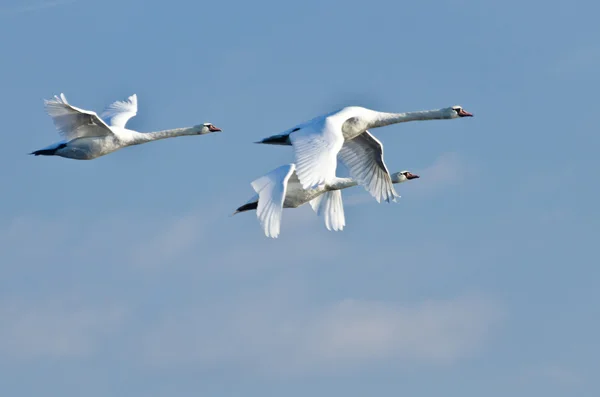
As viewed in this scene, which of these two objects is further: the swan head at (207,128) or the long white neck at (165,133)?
the swan head at (207,128)

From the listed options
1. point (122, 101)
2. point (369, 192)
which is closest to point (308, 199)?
point (369, 192)

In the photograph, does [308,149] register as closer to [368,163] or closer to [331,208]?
[368,163]

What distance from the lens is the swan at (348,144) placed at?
42656 millimetres

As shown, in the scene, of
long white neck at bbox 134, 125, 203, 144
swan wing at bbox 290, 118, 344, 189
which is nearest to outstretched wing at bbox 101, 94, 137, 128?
long white neck at bbox 134, 125, 203, 144

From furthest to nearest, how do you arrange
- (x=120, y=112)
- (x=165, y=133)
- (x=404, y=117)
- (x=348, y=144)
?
(x=120, y=112) < (x=165, y=133) < (x=404, y=117) < (x=348, y=144)

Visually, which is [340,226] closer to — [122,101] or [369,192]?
[369,192]

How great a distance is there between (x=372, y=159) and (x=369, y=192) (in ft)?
3.42

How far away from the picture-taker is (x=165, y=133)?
2034 inches

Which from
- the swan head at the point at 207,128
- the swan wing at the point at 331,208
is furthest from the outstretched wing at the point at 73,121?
the swan wing at the point at 331,208

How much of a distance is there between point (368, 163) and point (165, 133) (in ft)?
23.0

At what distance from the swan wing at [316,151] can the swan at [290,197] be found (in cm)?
124

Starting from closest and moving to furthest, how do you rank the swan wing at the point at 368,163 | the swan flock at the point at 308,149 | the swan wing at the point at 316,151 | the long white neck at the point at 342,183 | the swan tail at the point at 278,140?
the swan wing at the point at 316,151 < the swan flock at the point at 308,149 < the swan tail at the point at 278,140 < the swan wing at the point at 368,163 < the long white neck at the point at 342,183

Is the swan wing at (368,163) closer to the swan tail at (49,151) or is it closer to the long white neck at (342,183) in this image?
the long white neck at (342,183)

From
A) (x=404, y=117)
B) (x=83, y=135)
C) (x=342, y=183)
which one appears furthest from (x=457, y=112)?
(x=83, y=135)
